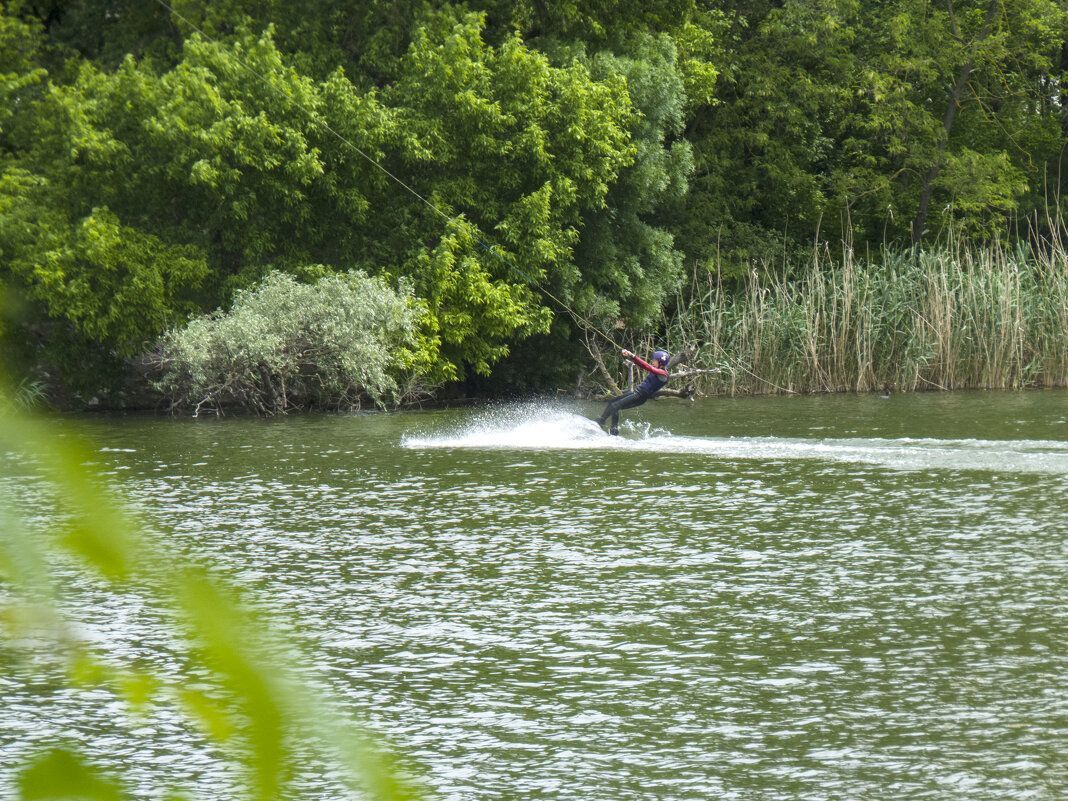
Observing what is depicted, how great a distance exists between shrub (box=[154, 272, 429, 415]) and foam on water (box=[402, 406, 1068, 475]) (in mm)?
4304

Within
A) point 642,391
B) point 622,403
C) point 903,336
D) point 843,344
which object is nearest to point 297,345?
point 622,403

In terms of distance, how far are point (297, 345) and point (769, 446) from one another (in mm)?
11844

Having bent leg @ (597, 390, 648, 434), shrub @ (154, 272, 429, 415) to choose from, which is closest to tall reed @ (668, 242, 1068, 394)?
shrub @ (154, 272, 429, 415)

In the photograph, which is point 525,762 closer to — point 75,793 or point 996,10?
point 75,793

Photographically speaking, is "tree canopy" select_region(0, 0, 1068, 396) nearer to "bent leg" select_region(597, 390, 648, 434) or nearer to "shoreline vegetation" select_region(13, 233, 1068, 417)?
"shoreline vegetation" select_region(13, 233, 1068, 417)

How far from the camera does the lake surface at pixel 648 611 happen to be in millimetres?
5551

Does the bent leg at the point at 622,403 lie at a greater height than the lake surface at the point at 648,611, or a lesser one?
greater

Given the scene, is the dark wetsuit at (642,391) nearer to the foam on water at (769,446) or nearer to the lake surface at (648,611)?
the foam on water at (769,446)

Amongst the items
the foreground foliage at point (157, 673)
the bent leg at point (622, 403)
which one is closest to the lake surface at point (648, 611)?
the foreground foliage at point (157, 673)

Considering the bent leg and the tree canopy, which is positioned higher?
the tree canopy

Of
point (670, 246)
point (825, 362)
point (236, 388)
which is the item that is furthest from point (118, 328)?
point (825, 362)

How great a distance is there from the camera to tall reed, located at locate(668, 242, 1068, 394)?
98.4ft

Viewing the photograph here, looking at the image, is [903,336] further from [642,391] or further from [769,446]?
[769,446]

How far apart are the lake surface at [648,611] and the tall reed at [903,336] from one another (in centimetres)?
1071
